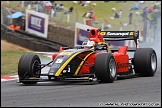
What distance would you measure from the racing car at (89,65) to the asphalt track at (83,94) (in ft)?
0.72

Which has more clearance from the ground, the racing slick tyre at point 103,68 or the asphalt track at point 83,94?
the racing slick tyre at point 103,68

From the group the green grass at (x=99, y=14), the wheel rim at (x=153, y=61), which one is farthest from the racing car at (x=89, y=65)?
the green grass at (x=99, y=14)

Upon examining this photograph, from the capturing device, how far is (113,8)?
32.5 metres

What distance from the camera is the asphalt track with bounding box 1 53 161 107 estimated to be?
28.1 feet

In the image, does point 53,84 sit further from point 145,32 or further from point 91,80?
point 145,32

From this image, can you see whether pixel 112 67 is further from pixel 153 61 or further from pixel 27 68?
pixel 153 61

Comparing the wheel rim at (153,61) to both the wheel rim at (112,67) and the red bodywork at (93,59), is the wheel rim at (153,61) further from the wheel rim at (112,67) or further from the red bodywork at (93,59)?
the wheel rim at (112,67)

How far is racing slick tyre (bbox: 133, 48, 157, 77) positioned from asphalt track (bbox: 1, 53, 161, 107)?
39.9 inches

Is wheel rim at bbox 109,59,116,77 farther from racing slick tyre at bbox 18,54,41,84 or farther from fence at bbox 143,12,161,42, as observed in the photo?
fence at bbox 143,12,161,42

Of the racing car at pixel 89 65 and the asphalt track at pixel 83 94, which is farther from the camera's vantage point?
the racing car at pixel 89 65

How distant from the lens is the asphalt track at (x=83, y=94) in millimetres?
8555

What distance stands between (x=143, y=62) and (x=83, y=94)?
14.0 ft

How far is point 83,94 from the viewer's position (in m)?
9.93

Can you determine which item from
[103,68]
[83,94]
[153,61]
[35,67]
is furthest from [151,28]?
[83,94]
